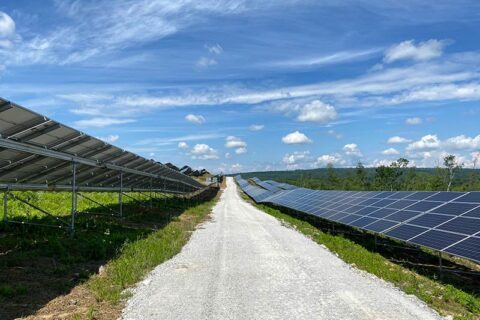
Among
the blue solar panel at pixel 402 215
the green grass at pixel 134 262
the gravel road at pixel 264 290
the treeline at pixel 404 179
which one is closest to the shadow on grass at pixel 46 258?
the green grass at pixel 134 262

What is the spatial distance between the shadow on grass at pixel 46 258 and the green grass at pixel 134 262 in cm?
46

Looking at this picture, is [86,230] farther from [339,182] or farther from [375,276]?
[339,182]

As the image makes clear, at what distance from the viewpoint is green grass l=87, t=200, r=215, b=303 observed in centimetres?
1031

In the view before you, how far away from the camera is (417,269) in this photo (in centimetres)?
1438

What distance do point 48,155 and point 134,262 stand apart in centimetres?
559

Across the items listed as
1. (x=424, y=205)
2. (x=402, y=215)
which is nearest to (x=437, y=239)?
(x=402, y=215)

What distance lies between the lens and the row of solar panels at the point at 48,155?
505 inches

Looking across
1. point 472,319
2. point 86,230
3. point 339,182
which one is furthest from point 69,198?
point 339,182

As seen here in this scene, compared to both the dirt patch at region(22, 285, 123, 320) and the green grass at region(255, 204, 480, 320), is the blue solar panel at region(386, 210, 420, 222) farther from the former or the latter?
the dirt patch at region(22, 285, 123, 320)

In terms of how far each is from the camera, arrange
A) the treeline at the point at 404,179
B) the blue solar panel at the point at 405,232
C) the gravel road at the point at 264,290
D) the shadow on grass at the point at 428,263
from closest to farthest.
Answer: the gravel road at the point at 264,290
the shadow on grass at the point at 428,263
the blue solar panel at the point at 405,232
the treeline at the point at 404,179

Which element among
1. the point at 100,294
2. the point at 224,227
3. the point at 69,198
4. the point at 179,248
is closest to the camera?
the point at 100,294

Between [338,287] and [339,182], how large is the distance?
126 meters

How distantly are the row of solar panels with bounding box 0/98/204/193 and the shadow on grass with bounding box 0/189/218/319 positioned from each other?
2.26 m

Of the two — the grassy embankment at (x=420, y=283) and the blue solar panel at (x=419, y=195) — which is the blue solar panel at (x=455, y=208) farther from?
the blue solar panel at (x=419, y=195)
